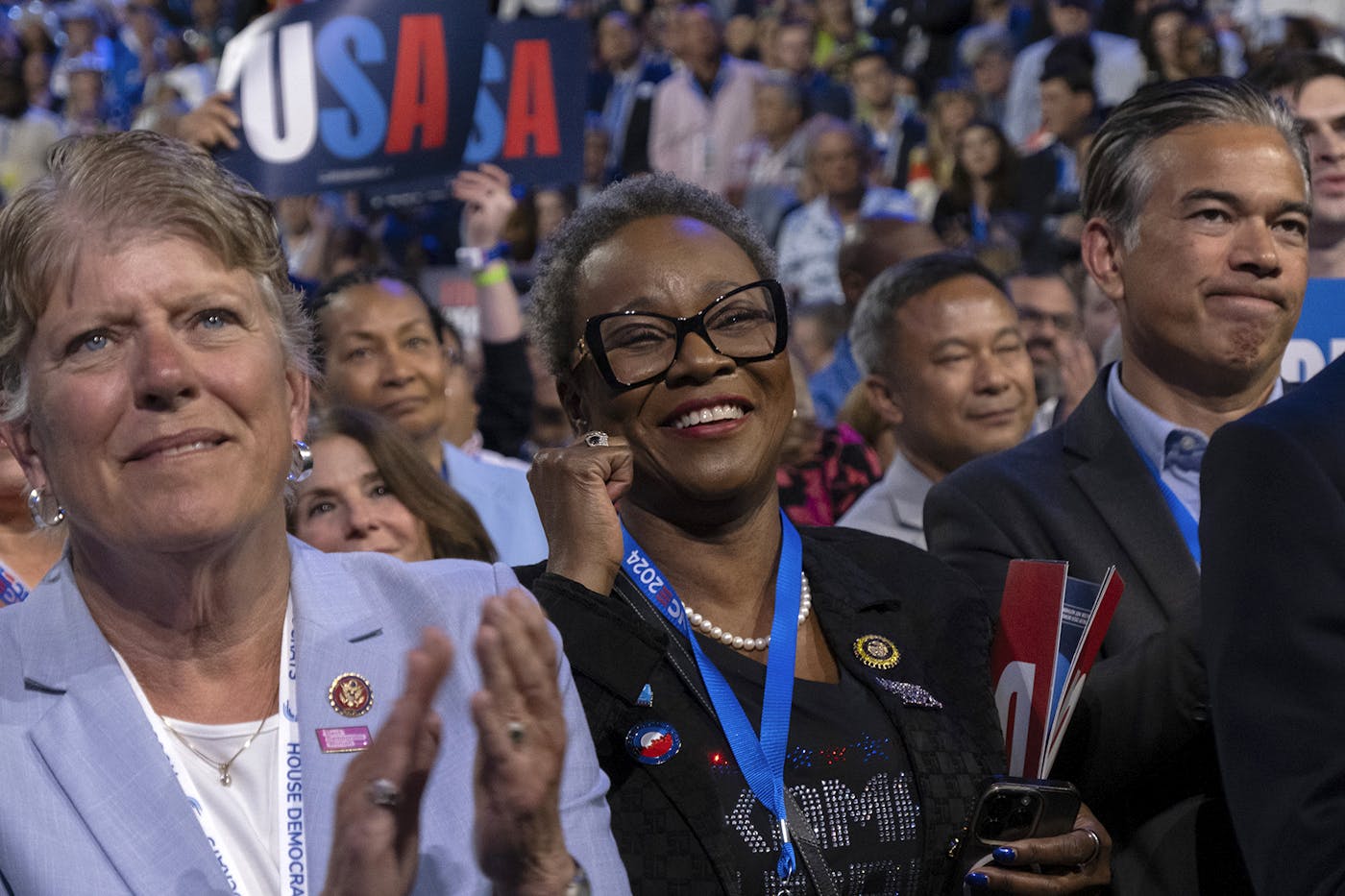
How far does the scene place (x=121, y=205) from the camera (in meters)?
2.05

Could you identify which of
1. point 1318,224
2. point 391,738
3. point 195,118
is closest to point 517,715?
point 391,738

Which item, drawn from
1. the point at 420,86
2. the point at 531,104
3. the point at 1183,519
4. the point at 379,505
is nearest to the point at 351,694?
the point at 1183,519

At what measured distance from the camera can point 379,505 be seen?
4.01 metres

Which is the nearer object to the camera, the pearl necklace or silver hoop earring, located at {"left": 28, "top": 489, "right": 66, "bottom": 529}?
silver hoop earring, located at {"left": 28, "top": 489, "right": 66, "bottom": 529}

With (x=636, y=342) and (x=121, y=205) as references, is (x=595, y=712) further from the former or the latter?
(x=121, y=205)

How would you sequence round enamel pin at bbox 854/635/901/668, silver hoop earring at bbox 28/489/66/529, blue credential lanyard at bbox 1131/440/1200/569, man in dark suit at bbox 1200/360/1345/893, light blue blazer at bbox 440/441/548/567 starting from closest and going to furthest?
man in dark suit at bbox 1200/360/1345/893, silver hoop earring at bbox 28/489/66/529, round enamel pin at bbox 854/635/901/668, blue credential lanyard at bbox 1131/440/1200/569, light blue blazer at bbox 440/441/548/567

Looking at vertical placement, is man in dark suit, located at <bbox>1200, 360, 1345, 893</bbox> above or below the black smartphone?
above

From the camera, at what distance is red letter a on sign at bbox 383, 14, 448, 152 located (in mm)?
5922

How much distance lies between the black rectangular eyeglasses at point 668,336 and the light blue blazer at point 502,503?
208 cm

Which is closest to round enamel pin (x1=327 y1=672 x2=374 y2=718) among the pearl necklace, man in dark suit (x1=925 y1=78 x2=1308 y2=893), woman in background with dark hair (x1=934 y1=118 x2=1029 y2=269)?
the pearl necklace

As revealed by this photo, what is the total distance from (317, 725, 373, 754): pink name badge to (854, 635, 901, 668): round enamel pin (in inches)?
32.2

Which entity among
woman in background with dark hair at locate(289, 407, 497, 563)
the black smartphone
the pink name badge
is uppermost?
the pink name badge

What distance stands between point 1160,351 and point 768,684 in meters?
1.04

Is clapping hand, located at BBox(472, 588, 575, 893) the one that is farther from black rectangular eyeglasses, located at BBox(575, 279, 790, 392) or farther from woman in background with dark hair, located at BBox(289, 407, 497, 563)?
woman in background with dark hair, located at BBox(289, 407, 497, 563)
